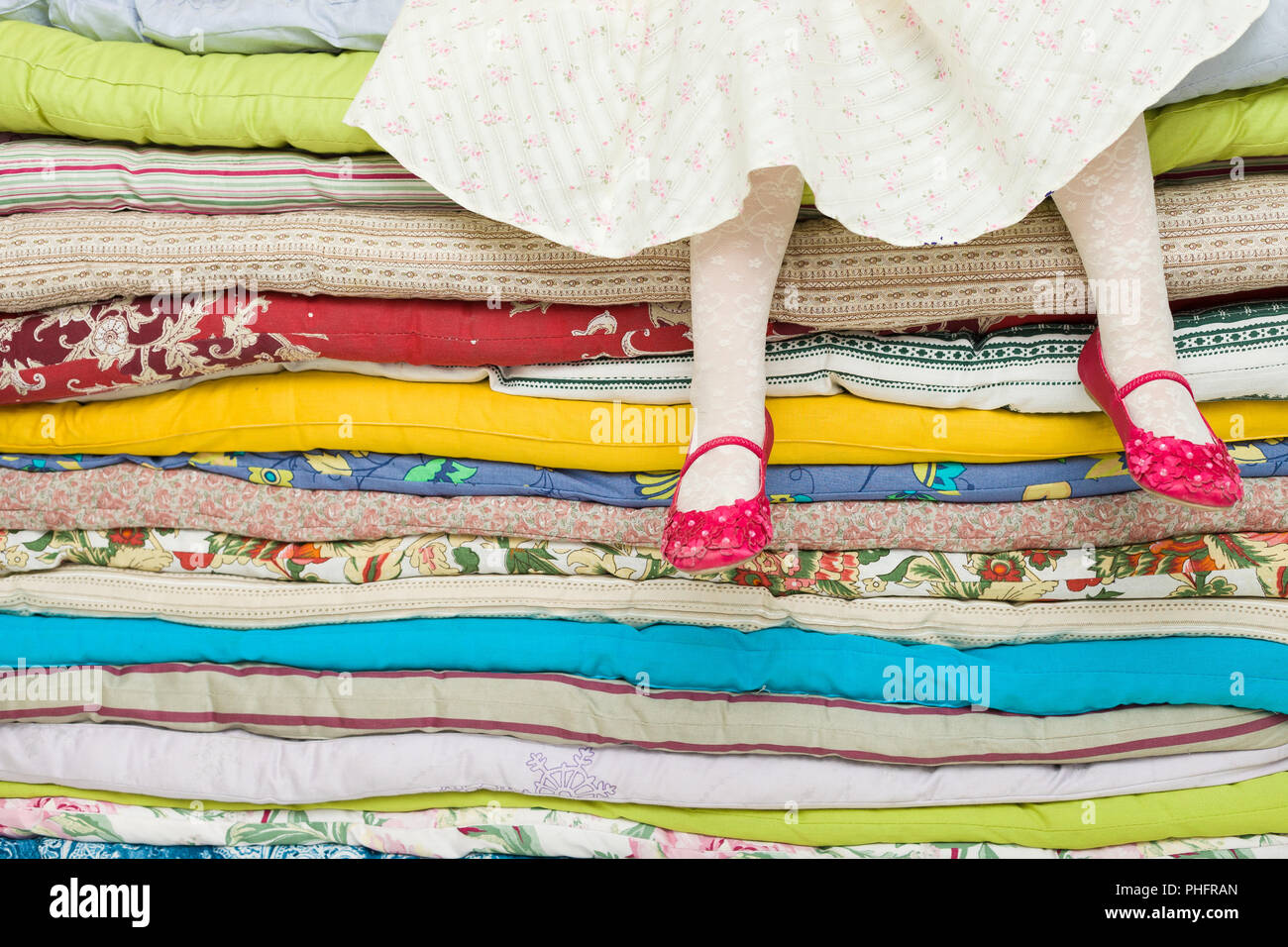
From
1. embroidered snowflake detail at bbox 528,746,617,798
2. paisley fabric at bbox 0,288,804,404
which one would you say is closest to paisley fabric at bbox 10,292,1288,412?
paisley fabric at bbox 0,288,804,404

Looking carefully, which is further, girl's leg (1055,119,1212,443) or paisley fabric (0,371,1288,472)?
paisley fabric (0,371,1288,472)

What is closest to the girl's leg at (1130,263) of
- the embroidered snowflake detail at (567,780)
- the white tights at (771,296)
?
the white tights at (771,296)

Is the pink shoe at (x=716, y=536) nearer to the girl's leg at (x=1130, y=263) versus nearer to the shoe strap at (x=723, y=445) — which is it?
the shoe strap at (x=723, y=445)

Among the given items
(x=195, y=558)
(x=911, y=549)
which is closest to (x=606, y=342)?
(x=911, y=549)

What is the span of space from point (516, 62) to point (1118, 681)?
774mm

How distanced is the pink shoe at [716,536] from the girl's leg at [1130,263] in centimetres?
30

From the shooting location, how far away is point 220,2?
37.4 inches

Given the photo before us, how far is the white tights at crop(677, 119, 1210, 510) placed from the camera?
2.41 feet

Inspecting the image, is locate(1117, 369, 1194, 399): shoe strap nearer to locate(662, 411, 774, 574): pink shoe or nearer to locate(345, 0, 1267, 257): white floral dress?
locate(345, 0, 1267, 257): white floral dress

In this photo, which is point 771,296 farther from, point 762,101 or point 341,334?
point 341,334

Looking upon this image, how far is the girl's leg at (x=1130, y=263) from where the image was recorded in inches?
28.7

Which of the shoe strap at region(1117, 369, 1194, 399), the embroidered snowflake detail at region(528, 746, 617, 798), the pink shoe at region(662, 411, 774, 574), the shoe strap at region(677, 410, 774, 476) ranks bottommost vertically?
the embroidered snowflake detail at region(528, 746, 617, 798)

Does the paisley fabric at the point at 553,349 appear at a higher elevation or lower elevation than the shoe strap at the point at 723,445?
higher

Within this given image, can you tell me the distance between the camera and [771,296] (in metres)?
0.80
